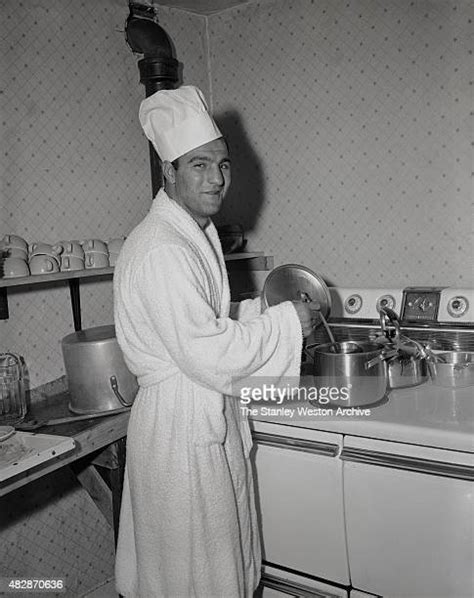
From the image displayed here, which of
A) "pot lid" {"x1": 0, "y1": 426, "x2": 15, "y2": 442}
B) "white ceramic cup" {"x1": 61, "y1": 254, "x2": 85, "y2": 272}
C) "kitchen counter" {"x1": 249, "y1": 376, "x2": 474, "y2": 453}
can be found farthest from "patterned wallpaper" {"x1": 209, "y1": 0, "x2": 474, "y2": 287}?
"pot lid" {"x1": 0, "y1": 426, "x2": 15, "y2": 442}

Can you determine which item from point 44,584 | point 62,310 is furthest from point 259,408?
point 44,584

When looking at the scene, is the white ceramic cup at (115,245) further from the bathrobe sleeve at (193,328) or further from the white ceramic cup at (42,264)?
the bathrobe sleeve at (193,328)

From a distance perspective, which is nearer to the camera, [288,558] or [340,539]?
[340,539]

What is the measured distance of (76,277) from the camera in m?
1.96

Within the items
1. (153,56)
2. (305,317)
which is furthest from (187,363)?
(153,56)

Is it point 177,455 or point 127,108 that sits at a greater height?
point 127,108

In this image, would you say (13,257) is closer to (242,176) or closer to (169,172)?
(169,172)

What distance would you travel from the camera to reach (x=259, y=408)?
1.85 m

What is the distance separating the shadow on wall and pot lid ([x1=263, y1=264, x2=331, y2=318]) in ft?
2.46

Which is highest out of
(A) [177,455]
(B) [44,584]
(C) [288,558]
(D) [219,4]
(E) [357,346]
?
(D) [219,4]

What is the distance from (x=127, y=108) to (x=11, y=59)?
502 mm

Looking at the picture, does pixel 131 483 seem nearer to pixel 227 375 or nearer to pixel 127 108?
pixel 227 375

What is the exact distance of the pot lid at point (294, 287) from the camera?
200cm

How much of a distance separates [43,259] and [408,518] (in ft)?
4.18
